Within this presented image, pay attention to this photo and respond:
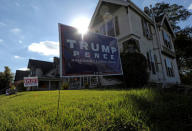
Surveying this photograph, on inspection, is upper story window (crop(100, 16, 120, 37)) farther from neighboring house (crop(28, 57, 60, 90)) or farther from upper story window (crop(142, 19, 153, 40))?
neighboring house (crop(28, 57, 60, 90))

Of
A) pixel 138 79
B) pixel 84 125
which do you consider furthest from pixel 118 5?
pixel 84 125

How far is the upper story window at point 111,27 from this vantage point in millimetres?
8406

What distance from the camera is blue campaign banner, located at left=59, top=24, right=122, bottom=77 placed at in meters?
2.37

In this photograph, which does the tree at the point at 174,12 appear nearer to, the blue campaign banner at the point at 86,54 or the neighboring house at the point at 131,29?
the neighboring house at the point at 131,29

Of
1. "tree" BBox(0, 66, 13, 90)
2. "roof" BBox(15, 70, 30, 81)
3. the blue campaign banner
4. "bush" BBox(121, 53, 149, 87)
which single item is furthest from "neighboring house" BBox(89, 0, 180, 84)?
"tree" BBox(0, 66, 13, 90)

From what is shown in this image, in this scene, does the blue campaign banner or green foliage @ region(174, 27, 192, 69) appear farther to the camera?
green foliage @ region(174, 27, 192, 69)

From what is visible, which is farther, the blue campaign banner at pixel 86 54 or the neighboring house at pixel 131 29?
the neighboring house at pixel 131 29

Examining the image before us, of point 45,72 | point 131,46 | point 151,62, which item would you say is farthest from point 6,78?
point 151,62

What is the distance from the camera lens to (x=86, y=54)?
110 inches

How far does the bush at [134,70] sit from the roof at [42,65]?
21.3 metres

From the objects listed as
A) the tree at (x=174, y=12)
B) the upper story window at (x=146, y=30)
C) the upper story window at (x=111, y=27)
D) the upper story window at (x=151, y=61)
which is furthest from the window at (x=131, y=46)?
the tree at (x=174, y=12)

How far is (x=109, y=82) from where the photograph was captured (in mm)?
8375

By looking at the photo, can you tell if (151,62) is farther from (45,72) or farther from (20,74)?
(20,74)

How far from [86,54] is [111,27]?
7.13m
